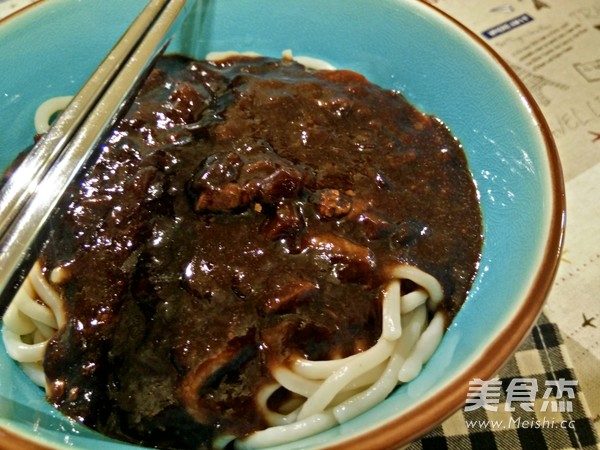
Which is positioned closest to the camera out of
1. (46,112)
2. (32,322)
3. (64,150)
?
(64,150)

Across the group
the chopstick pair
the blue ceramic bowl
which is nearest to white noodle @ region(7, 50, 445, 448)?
the blue ceramic bowl

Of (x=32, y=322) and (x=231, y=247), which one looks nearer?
(x=231, y=247)

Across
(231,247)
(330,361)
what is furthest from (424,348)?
(231,247)

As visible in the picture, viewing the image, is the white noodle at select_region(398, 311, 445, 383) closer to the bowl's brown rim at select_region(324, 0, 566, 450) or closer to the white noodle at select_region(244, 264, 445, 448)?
the white noodle at select_region(244, 264, 445, 448)

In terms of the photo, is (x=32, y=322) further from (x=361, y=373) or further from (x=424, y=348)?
(x=424, y=348)

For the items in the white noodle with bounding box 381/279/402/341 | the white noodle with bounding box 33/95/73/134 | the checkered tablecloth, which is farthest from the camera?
the white noodle with bounding box 33/95/73/134
